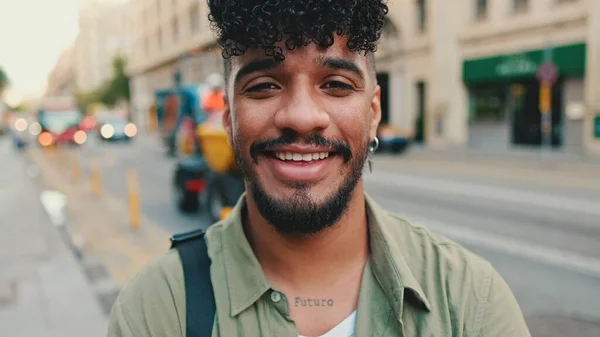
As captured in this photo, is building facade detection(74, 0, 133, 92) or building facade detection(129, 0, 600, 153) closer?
building facade detection(129, 0, 600, 153)

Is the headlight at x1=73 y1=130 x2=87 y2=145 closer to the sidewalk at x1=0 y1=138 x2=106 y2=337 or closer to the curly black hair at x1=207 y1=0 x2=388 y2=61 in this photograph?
the sidewalk at x1=0 y1=138 x2=106 y2=337

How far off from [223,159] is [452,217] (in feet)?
13.4

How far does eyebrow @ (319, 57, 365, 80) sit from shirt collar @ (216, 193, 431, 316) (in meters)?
0.45

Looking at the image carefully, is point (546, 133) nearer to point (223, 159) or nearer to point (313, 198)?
point (223, 159)

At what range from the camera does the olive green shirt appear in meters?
1.45

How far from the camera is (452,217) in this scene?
9586mm

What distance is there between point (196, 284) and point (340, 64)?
73cm

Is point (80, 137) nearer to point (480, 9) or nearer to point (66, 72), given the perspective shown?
point (480, 9)

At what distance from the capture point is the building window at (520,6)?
21.1 metres

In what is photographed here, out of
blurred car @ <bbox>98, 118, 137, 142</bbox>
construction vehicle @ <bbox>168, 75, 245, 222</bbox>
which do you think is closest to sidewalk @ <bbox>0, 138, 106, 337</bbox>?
construction vehicle @ <bbox>168, 75, 245, 222</bbox>

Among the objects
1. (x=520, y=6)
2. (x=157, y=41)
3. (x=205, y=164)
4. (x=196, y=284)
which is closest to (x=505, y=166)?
(x=520, y=6)

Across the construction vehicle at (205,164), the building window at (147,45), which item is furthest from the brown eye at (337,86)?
the building window at (147,45)

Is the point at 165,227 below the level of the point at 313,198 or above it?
below

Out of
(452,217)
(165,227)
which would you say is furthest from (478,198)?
(165,227)
